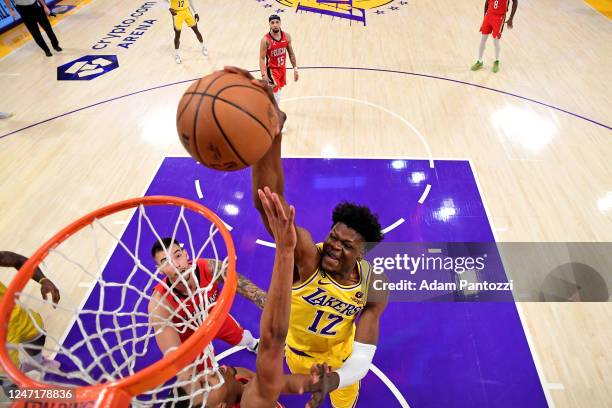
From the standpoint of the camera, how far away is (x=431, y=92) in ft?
22.1

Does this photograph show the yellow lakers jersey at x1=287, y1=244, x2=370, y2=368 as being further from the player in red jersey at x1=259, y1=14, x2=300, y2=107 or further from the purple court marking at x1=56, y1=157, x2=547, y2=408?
the player in red jersey at x1=259, y1=14, x2=300, y2=107

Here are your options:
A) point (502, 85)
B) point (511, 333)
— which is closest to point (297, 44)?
point (502, 85)

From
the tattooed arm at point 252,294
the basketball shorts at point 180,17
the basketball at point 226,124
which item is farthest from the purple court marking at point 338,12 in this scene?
the basketball at point 226,124

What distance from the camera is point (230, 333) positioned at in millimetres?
3098

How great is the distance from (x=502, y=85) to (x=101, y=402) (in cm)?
755

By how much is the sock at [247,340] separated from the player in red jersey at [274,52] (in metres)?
3.29

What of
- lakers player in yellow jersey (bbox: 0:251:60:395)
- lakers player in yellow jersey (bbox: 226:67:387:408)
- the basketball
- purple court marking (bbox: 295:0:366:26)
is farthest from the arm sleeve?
purple court marking (bbox: 295:0:366:26)

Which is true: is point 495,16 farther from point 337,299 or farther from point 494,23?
point 337,299

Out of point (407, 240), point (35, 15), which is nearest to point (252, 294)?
point (407, 240)

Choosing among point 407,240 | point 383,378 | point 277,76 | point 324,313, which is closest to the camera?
point 324,313

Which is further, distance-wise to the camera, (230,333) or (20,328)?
(230,333)

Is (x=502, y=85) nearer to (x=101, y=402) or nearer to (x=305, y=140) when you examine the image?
(x=305, y=140)

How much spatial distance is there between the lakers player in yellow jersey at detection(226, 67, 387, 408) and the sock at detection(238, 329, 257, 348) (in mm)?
828

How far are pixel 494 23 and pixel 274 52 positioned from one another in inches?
167
